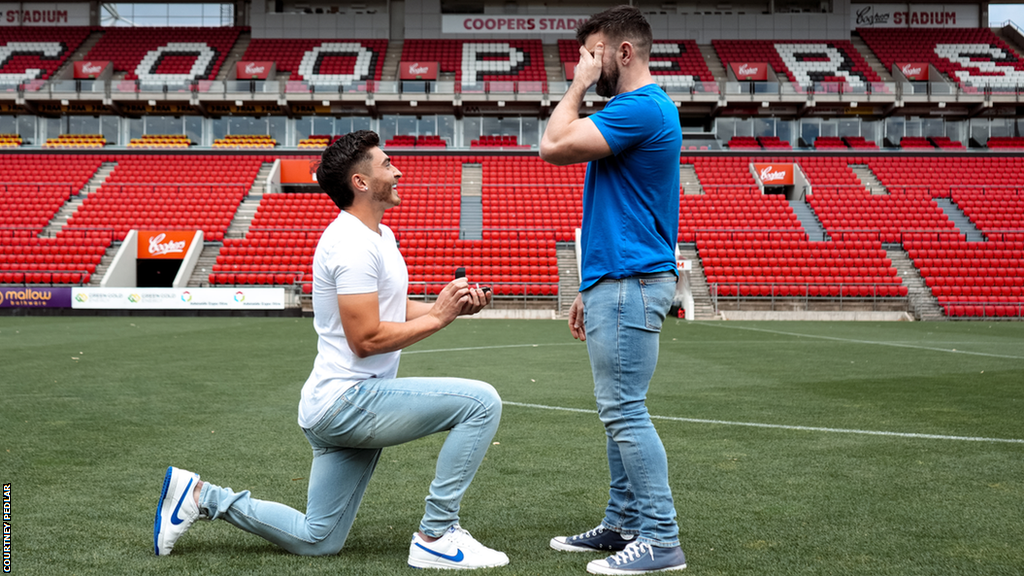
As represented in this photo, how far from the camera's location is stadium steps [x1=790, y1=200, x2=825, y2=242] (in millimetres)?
27797

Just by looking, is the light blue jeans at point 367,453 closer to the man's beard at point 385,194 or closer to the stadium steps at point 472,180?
the man's beard at point 385,194

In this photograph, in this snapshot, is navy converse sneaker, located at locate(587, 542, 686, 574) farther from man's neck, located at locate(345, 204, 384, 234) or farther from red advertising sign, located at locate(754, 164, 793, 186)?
red advertising sign, located at locate(754, 164, 793, 186)

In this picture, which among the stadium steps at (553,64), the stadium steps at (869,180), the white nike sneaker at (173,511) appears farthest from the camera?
the stadium steps at (553,64)

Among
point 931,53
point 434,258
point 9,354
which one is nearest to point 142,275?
point 434,258

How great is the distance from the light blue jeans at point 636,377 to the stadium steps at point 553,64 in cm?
3642

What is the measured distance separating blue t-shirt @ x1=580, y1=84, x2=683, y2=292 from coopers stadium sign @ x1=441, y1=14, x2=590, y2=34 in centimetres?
4278

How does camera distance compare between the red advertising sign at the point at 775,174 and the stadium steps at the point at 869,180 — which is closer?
the stadium steps at the point at 869,180

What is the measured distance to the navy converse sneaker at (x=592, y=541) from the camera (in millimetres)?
3182

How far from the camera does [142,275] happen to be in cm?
2927

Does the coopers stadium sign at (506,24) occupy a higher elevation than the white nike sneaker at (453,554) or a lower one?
higher

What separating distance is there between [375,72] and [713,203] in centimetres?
1985

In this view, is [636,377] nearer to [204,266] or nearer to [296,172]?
[204,266]

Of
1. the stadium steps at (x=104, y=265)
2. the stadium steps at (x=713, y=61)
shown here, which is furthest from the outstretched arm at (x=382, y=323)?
the stadium steps at (x=713, y=61)

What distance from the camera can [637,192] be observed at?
9.71 ft
